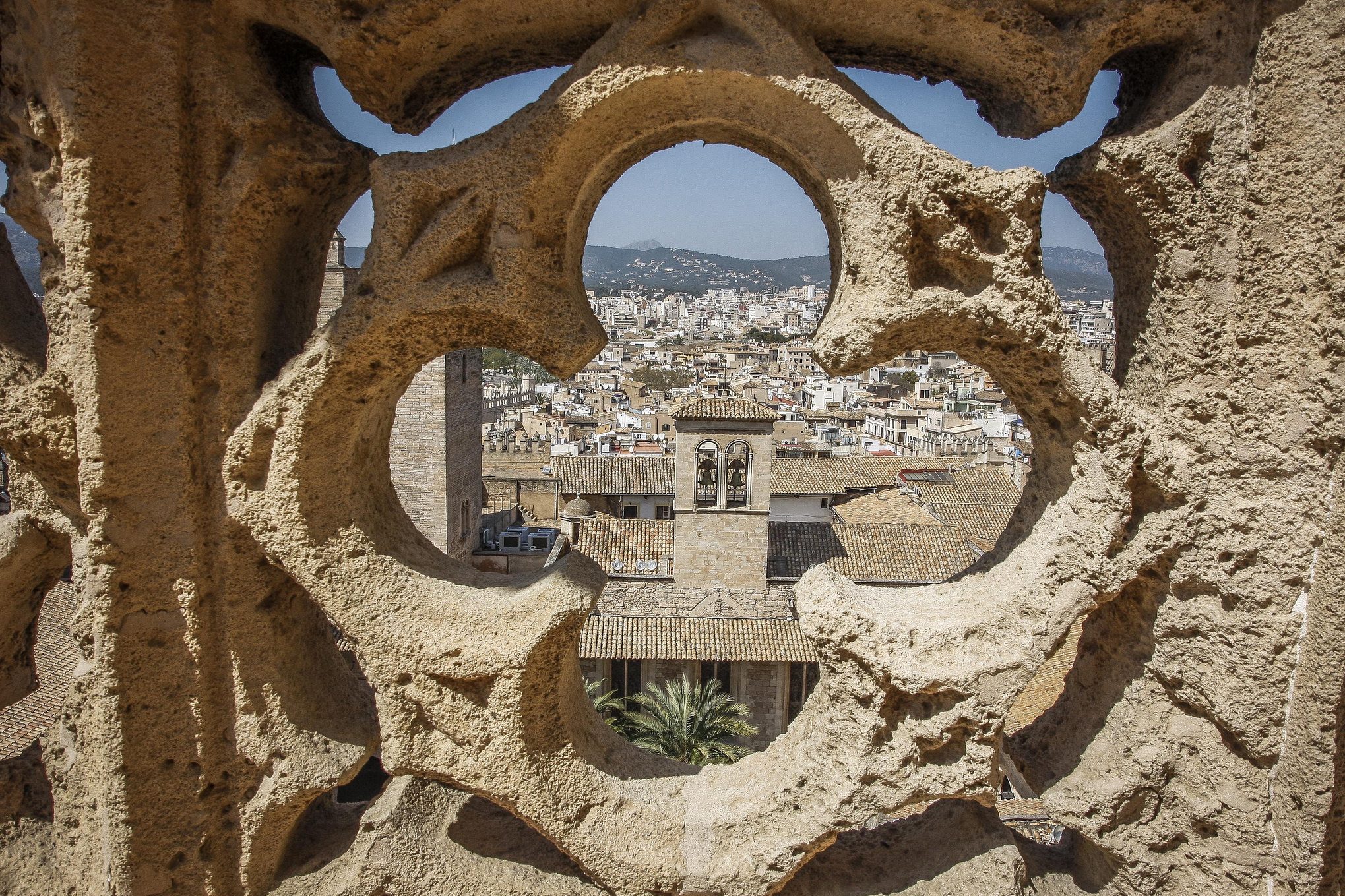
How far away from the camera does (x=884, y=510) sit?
24875 mm

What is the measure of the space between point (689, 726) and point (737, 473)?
21.0 feet

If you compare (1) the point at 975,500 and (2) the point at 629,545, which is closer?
(2) the point at 629,545

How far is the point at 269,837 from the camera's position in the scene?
2.57 metres

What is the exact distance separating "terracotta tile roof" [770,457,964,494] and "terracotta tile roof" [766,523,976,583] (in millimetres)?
5694

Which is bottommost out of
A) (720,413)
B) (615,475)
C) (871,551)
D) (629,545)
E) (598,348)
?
(629,545)

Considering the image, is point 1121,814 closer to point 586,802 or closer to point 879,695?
Answer: point 879,695

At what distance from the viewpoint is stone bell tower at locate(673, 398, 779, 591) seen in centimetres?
1797

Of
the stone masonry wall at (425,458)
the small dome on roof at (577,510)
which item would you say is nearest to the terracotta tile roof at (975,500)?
the small dome on roof at (577,510)

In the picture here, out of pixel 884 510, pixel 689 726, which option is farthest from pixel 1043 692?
pixel 884 510

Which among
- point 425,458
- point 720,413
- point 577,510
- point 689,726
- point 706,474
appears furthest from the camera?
point 577,510

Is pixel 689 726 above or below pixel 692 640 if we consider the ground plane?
below

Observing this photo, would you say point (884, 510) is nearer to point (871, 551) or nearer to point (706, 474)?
point (871, 551)

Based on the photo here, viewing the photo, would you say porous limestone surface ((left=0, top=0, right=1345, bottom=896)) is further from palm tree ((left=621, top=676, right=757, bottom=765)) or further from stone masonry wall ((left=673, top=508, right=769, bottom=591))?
stone masonry wall ((left=673, top=508, right=769, bottom=591))

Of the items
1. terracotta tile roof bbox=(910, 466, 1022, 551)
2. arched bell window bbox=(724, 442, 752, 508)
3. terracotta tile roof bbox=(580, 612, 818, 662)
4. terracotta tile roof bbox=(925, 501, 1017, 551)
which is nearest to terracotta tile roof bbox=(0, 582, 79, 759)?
terracotta tile roof bbox=(580, 612, 818, 662)
